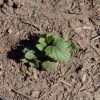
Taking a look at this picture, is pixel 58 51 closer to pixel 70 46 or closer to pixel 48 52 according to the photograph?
pixel 48 52

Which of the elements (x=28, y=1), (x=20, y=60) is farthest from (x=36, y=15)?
(x=20, y=60)

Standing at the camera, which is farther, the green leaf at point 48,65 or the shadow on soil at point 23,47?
the shadow on soil at point 23,47

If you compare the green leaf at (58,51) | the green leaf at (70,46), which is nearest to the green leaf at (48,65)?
the green leaf at (58,51)

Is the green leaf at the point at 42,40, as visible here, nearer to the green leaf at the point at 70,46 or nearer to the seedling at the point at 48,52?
the seedling at the point at 48,52

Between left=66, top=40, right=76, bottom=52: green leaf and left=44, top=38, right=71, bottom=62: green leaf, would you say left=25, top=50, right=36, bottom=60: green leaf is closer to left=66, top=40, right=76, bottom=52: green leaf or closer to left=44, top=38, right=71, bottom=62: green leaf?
left=44, top=38, right=71, bottom=62: green leaf

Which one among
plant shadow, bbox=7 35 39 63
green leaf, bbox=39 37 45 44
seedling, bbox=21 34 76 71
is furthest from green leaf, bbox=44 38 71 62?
plant shadow, bbox=7 35 39 63

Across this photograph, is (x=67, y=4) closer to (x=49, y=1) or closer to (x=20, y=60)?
(x=49, y=1)
